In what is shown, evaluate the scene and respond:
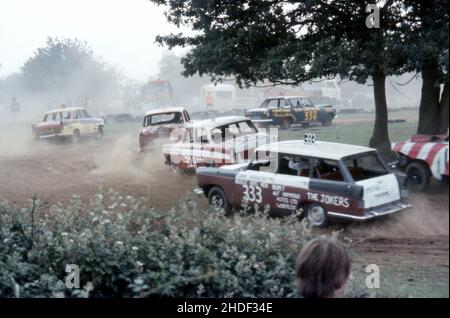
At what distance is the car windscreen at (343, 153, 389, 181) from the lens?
611 cm

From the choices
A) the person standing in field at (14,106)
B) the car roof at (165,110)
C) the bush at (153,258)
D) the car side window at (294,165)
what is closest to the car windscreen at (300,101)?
the car side window at (294,165)

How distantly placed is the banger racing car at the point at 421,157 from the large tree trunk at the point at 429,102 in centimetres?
27

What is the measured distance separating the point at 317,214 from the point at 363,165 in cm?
77

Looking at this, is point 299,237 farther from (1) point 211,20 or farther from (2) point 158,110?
(2) point 158,110

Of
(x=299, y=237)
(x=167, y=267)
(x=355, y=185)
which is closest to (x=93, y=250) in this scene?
(x=167, y=267)

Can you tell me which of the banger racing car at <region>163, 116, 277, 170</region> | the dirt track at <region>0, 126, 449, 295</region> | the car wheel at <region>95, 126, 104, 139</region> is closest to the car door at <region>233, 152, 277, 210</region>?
the banger racing car at <region>163, 116, 277, 170</region>

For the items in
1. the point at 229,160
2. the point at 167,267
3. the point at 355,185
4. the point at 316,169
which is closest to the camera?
the point at 167,267

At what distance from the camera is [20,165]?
9.10 m

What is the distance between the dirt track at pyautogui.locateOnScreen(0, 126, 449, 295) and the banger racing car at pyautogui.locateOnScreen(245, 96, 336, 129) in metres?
1.45

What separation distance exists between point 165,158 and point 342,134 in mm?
3057

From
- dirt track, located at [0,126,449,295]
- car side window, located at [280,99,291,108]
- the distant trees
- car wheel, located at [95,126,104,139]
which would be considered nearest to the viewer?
dirt track, located at [0,126,449,295]

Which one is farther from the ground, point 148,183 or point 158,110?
point 158,110

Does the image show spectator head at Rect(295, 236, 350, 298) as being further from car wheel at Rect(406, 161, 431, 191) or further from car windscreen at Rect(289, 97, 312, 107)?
car windscreen at Rect(289, 97, 312, 107)

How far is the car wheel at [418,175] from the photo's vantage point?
15.5 feet
